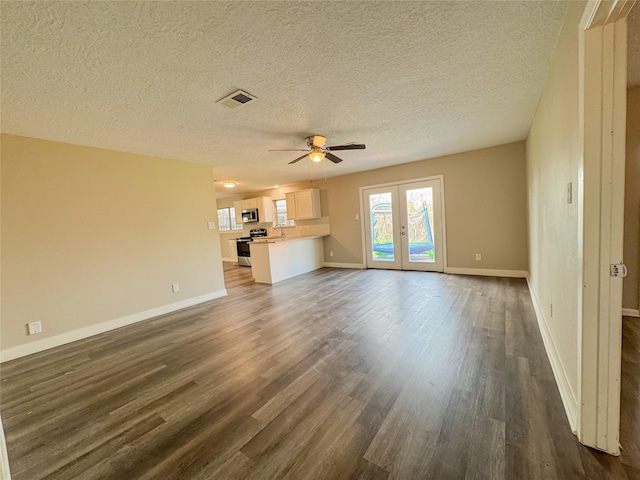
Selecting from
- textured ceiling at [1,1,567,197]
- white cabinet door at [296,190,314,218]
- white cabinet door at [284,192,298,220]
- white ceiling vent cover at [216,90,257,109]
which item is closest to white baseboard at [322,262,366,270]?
white cabinet door at [296,190,314,218]

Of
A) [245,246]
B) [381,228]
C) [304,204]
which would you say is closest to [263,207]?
[245,246]

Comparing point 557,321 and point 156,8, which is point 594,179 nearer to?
point 557,321

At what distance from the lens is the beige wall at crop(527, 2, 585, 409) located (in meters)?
1.40

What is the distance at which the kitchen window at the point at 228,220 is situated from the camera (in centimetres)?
937

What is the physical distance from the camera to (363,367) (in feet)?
6.91

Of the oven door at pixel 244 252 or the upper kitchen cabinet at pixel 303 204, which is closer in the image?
the upper kitchen cabinet at pixel 303 204

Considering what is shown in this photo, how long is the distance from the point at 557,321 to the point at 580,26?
1.87 meters

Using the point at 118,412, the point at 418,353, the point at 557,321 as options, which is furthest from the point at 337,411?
the point at 557,321

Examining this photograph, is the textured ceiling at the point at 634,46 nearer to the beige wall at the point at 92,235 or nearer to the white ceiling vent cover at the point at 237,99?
the white ceiling vent cover at the point at 237,99

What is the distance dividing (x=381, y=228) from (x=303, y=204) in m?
2.19

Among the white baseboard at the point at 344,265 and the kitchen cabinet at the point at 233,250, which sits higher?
the kitchen cabinet at the point at 233,250

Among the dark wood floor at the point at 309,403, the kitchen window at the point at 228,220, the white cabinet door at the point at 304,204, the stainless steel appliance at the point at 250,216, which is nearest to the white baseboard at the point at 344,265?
the white cabinet door at the point at 304,204

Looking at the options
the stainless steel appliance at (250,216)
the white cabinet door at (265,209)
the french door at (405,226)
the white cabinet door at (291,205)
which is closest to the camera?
the french door at (405,226)

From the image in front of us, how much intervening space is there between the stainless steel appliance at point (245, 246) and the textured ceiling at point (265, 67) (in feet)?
16.0
